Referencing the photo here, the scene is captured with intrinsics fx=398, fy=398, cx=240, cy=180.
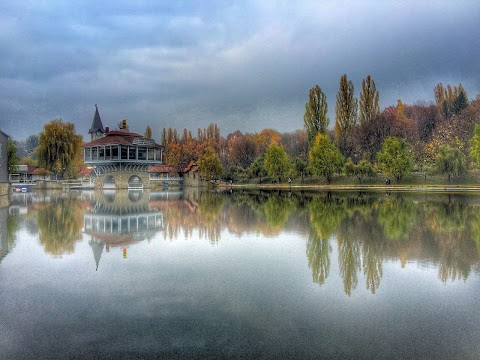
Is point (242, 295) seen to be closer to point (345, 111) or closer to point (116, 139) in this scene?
point (116, 139)

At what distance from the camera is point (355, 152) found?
6762cm

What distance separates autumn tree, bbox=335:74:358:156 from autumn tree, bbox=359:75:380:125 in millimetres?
1255

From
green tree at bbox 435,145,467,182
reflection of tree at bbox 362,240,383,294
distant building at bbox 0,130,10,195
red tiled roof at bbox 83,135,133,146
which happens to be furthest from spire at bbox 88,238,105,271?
green tree at bbox 435,145,467,182

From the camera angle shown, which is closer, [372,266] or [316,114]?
[372,266]

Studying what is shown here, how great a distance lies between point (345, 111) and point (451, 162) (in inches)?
733

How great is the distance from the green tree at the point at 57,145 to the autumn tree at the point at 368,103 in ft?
147

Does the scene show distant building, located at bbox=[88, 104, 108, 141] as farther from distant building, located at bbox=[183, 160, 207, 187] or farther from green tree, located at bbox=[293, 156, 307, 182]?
green tree, located at bbox=[293, 156, 307, 182]

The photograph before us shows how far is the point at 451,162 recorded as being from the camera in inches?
2021

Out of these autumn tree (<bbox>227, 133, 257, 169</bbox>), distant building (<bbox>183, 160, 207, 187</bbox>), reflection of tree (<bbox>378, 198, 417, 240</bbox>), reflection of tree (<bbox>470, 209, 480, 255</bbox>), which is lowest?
reflection of tree (<bbox>470, 209, 480, 255</bbox>)

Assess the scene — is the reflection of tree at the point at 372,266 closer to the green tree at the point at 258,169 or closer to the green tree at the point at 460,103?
the green tree at the point at 258,169

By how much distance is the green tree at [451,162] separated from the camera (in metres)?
51.3

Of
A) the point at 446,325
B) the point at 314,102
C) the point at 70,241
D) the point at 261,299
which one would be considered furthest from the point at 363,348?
the point at 314,102

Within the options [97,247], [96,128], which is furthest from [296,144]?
[97,247]

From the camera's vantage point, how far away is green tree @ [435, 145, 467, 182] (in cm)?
5135
